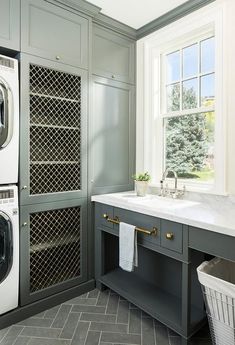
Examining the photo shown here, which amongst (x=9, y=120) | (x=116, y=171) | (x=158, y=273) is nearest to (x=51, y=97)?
(x=9, y=120)

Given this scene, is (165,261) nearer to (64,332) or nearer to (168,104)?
(64,332)

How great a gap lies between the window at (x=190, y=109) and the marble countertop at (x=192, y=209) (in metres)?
0.27

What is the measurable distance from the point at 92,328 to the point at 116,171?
1.48 metres

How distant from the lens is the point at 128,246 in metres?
2.04

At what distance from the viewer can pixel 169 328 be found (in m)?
1.85

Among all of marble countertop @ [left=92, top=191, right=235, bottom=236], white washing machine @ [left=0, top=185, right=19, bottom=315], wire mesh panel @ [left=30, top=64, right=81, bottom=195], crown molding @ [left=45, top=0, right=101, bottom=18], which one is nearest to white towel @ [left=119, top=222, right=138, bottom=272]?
marble countertop @ [left=92, top=191, right=235, bottom=236]

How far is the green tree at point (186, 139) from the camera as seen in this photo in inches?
92.9

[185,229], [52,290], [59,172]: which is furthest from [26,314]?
[185,229]

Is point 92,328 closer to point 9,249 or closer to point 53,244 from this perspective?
point 53,244

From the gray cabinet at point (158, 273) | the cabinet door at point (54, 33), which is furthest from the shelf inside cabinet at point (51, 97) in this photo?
the gray cabinet at point (158, 273)

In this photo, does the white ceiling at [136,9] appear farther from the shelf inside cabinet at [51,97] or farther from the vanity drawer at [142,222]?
the vanity drawer at [142,222]

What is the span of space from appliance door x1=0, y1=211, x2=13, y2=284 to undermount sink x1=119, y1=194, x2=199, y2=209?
3.40 feet

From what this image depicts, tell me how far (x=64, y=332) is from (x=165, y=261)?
1033mm

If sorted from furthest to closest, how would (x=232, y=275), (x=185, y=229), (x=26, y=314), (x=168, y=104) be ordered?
(x=168, y=104), (x=26, y=314), (x=232, y=275), (x=185, y=229)
